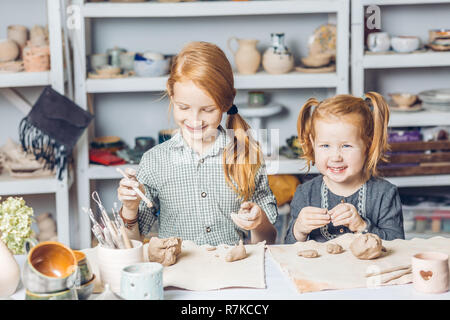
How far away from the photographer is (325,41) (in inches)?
107

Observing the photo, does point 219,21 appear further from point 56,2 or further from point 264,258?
point 264,258

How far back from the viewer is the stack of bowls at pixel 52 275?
0.97m

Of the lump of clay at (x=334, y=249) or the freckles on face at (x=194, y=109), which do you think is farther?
the freckles on face at (x=194, y=109)

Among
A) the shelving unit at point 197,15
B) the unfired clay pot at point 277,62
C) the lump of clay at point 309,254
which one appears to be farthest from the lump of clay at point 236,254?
the unfired clay pot at point 277,62

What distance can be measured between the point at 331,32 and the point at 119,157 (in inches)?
41.7

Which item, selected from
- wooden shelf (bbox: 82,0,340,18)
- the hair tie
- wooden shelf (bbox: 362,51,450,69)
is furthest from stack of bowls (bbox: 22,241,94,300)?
wooden shelf (bbox: 362,51,450,69)

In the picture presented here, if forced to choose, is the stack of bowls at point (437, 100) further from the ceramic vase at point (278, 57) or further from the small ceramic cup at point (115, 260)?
the small ceramic cup at point (115, 260)

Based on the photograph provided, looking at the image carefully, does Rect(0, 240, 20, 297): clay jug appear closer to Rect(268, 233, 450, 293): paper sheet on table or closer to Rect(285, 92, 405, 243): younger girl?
Rect(268, 233, 450, 293): paper sheet on table

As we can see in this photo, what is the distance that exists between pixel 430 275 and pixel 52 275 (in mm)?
646

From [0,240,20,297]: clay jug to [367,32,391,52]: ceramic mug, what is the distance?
1936mm

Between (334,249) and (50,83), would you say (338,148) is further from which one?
(50,83)

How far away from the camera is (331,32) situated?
2713 mm

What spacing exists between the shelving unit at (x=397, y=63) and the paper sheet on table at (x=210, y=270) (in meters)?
1.46

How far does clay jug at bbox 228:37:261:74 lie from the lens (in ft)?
8.57
